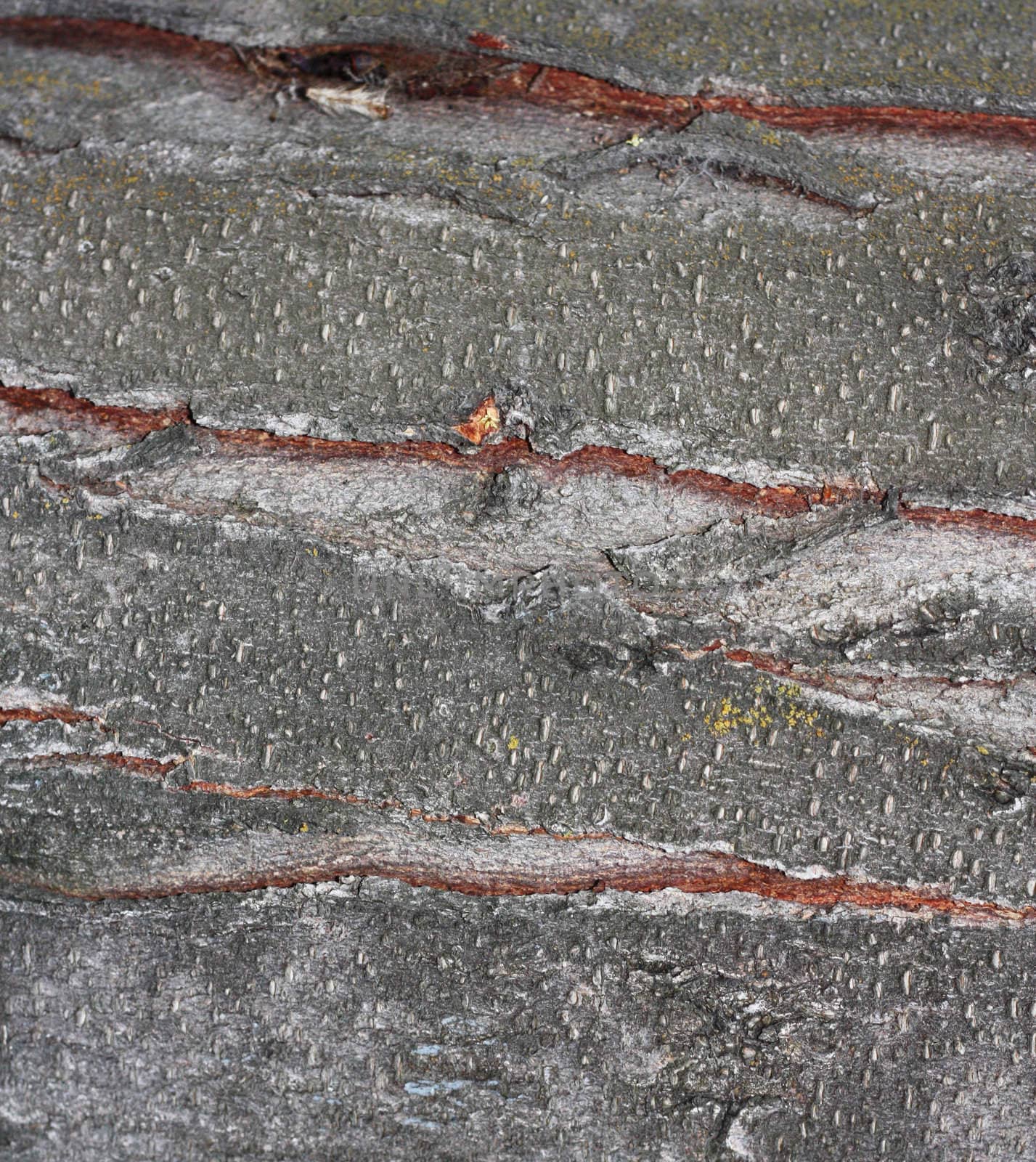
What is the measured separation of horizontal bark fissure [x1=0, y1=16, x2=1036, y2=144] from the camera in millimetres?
1046

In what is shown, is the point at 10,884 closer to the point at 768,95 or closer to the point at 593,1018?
the point at 593,1018

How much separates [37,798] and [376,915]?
41 centimetres

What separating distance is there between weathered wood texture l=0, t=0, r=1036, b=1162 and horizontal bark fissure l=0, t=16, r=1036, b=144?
0.43ft

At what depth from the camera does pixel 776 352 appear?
96cm

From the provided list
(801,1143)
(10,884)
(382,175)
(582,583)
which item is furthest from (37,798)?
(801,1143)

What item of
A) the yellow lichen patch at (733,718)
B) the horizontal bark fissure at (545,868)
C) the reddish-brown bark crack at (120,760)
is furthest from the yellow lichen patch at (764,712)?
the reddish-brown bark crack at (120,760)

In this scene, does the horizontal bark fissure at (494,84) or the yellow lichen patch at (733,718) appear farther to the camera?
the horizontal bark fissure at (494,84)

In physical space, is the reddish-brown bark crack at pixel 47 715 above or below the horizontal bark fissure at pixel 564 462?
below

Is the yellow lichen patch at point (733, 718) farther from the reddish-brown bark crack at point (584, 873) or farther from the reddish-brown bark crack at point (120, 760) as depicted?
the reddish-brown bark crack at point (120, 760)

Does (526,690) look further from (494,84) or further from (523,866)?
(494,84)

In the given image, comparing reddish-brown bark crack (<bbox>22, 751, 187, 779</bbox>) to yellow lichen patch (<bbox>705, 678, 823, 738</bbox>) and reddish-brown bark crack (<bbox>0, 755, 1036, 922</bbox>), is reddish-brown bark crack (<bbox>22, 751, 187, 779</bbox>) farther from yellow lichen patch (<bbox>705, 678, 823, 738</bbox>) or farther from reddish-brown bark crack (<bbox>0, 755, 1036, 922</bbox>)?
yellow lichen patch (<bbox>705, 678, 823, 738</bbox>)

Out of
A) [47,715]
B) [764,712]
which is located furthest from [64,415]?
[764,712]

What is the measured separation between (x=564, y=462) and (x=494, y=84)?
1.66 ft

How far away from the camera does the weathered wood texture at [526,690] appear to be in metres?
0.94
